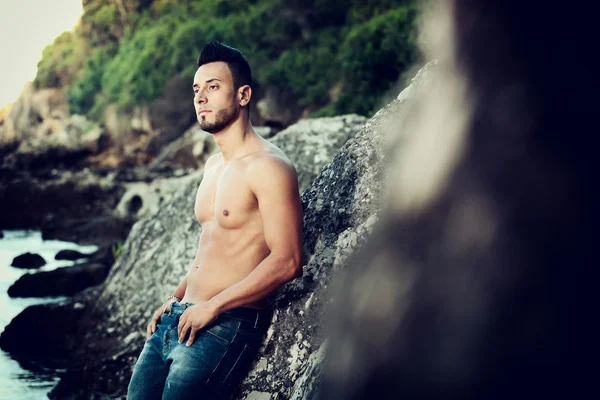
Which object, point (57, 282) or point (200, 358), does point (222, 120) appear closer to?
point (200, 358)

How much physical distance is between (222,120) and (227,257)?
0.56 meters

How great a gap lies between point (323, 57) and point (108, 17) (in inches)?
944

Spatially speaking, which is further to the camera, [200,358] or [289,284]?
[289,284]

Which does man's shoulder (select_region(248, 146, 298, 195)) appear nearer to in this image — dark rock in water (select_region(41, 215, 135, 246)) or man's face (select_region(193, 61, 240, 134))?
man's face (select_region(193, 61, 240, 134))

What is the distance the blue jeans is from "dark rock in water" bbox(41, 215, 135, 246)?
37.9 ft

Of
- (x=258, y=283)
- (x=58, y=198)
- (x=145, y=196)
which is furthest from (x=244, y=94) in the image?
(x=58, y=198)

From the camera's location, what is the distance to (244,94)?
8.64ft

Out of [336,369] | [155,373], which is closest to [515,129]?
[336,369]

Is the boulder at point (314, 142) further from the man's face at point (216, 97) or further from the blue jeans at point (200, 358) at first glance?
the blue jeans at point (200, 358)

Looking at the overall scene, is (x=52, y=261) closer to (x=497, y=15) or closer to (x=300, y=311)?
(x=300, y=311)

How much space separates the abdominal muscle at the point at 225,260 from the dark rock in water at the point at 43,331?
3377 millimetres

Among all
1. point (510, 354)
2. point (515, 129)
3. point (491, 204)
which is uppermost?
point (515, 129)

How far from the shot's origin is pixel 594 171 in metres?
1.18

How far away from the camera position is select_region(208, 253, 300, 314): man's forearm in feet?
7.59
